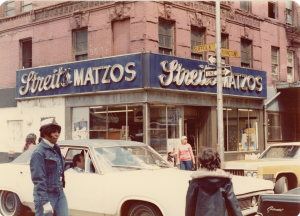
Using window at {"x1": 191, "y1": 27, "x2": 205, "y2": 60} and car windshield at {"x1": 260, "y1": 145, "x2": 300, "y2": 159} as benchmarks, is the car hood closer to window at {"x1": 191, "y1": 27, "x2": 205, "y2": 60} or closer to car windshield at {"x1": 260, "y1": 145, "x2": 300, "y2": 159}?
car windshield at {"x1": 260, "y1": 145, "x2": 300, "y2": 159}

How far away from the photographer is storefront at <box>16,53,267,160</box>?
15.7 m

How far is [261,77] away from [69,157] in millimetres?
16138

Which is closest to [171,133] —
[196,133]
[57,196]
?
[196,133]

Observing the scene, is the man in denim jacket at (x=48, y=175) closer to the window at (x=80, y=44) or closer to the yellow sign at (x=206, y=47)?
the yellow sign at (x=206, y=47)

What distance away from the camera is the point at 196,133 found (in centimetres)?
1866

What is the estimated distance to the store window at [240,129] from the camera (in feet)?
64.4

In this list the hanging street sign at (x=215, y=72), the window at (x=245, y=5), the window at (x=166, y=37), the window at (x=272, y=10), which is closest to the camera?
the hanging street sign at (x=215, y=72)

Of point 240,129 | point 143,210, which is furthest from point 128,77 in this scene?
point 143,210

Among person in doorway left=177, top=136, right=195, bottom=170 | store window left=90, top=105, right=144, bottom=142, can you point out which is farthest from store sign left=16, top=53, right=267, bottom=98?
person in doorway left=177, top=136, right=195, bottom=170

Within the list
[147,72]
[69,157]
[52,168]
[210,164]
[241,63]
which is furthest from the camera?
[241,63]

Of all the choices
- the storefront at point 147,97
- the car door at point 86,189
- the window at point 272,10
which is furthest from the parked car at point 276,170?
the window at point 272,10

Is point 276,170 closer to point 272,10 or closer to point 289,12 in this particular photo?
point 272,10

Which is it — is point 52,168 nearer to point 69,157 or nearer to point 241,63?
point 69,157

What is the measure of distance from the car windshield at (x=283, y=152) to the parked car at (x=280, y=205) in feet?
19.5
